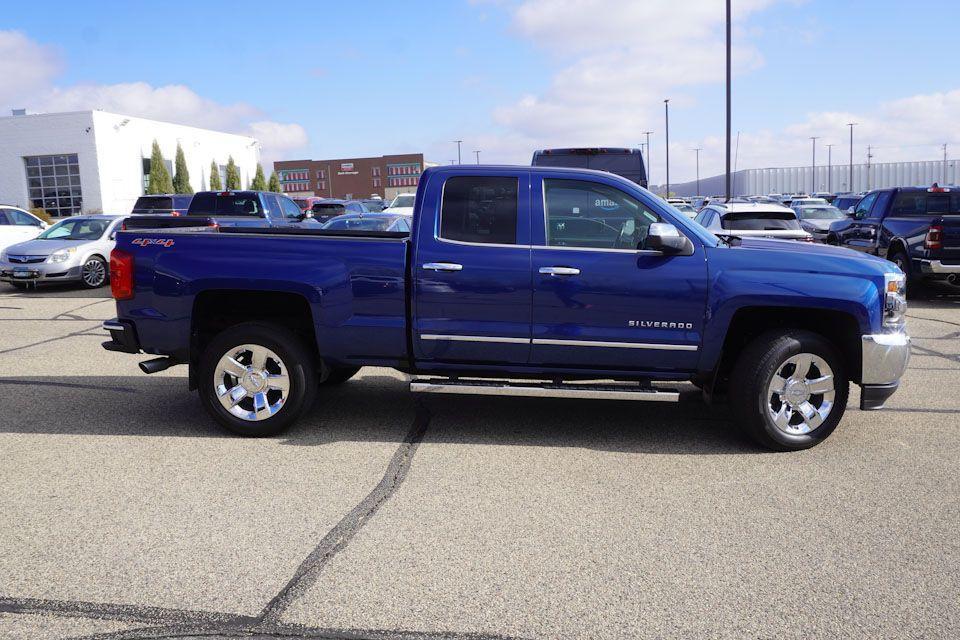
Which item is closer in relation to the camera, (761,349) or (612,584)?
(612,584)

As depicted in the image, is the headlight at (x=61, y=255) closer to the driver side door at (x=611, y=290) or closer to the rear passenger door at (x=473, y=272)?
the rear passenger door at (x=473, y=272)

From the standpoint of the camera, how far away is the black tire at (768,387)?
5652 mm

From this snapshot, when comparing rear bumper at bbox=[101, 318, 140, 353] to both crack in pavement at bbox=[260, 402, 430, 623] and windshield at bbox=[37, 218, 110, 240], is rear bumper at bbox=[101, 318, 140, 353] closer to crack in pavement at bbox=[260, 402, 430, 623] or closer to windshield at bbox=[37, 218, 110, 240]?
crack in pavement at bbox=[260, 402, 430, 623]

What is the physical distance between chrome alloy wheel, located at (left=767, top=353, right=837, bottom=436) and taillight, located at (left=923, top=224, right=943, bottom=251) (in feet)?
29.4

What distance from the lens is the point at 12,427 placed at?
20.9 feet

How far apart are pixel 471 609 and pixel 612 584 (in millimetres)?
672

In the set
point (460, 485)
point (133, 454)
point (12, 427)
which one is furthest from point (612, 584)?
point (12, 427)

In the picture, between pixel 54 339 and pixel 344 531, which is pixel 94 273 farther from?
pixel 344 531

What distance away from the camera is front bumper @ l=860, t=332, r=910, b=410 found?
566 centimetres

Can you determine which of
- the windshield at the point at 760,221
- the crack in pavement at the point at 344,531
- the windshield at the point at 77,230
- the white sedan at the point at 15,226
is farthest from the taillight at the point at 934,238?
the white sedan at the point at 15,226

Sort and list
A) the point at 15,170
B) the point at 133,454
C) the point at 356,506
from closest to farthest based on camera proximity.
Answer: the point at 356,506 → the point at 133,454 → the point at 15,170

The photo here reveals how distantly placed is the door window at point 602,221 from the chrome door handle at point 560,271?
0.69 feet

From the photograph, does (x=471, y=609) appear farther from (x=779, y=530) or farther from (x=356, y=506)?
(x=779, y=530)

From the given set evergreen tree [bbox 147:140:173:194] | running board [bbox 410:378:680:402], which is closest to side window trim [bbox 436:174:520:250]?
running board [bbox 410:378:680:402]
